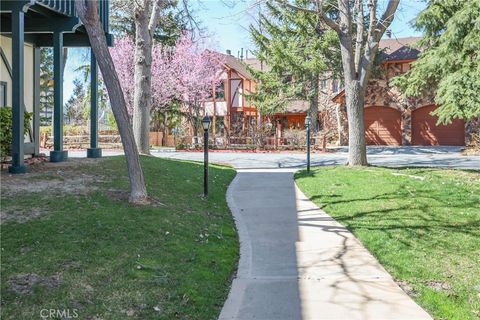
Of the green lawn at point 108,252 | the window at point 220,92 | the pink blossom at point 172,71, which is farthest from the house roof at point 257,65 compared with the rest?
the green lawn at point 108,252

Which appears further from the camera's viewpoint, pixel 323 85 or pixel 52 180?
pixel 323 85

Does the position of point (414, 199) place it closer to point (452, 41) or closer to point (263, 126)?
point (452, 41)

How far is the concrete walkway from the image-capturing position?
4223 mm

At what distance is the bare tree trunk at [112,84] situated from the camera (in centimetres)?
678

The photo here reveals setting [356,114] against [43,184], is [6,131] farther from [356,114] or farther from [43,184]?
[356,114]

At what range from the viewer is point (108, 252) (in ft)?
16.1

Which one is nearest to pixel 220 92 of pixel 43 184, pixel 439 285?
pixel 43 184

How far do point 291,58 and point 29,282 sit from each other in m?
23.7

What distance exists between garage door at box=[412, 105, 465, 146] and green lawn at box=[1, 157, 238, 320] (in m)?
23.5

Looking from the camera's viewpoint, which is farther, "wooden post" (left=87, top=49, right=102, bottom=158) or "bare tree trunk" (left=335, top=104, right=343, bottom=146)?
"bare tree trunk" (left=335, top=104, right=343, bottom=146)

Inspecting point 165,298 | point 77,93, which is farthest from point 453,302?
point 77,93

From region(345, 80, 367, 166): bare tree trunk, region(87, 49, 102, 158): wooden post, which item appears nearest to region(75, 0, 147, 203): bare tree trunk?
region(87, 49, 102, 158): wooden post

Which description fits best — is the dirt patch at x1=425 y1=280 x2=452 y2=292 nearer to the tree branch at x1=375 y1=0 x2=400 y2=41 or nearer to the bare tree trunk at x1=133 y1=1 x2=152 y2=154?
the tree branch at x1=375 y1=0 x2=400 y2=41

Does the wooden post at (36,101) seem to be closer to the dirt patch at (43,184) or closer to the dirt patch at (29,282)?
the dirt patch at (43,184)
